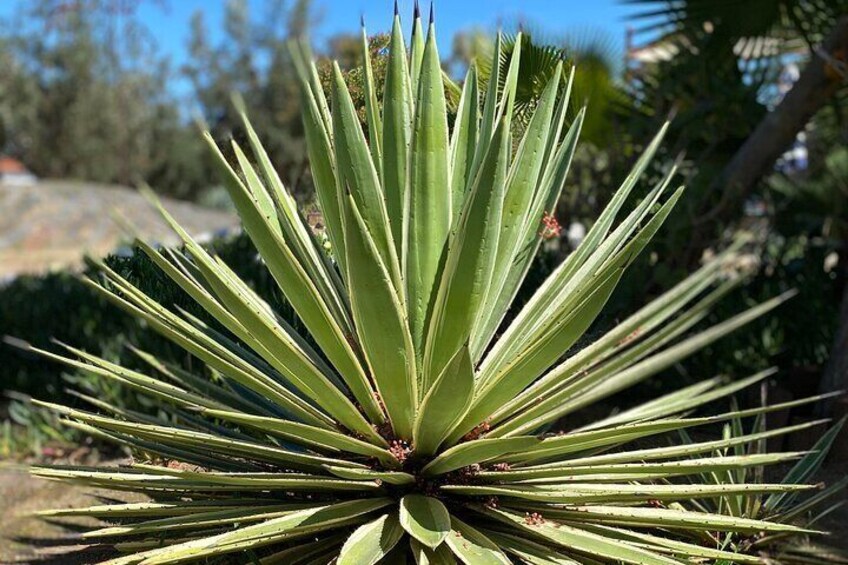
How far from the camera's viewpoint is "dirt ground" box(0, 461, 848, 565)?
367 cm

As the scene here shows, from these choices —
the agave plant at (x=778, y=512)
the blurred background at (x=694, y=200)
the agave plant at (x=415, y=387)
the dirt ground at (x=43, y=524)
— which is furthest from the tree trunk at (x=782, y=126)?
the agave plant at (x=415, y=387)

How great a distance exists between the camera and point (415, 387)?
2.66 meters

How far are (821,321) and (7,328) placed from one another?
20.6 feet

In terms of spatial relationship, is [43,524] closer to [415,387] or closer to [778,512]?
[415,387]

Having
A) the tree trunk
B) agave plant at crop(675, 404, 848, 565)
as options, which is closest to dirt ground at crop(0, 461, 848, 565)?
agave plant at crop(675, 404, 848, 565)

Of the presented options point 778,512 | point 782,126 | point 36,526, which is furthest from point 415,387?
point 782,126

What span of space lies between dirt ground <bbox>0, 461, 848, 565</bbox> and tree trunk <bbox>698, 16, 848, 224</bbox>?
222 cm

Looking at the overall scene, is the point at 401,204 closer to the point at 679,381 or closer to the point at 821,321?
the point at 679,381

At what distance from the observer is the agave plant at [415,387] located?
2502mm

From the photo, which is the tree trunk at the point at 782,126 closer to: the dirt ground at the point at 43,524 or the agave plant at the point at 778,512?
the dirt ground at the point at 43,524

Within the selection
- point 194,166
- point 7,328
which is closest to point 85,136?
point 194,166

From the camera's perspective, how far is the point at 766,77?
646 cm

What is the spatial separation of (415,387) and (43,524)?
107 inches

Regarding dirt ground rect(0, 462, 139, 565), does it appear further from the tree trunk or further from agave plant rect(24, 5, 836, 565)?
the tree trunk
